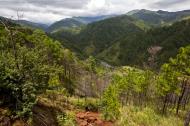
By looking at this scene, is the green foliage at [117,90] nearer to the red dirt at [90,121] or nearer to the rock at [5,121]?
the red dirt at [90,121]

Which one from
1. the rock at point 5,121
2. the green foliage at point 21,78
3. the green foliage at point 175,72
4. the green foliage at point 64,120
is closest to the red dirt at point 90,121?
the green foliage at point 64,120

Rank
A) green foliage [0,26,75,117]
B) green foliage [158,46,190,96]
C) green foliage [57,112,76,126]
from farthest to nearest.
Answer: green foliage [158,46,190,96] < green foliage [57,112,76,126] < green foliage [0,26,75,117]

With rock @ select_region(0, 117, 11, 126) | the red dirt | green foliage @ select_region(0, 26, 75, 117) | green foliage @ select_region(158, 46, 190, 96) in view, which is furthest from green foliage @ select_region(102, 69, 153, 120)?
rock @ select_region(0, 117, 11, 126)

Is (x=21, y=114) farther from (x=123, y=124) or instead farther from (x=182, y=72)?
(x=182, y=72)

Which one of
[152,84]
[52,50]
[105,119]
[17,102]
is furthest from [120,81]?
[17,102]

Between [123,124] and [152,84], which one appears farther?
[152,84]

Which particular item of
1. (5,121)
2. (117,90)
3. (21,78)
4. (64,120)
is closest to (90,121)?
(64,120)

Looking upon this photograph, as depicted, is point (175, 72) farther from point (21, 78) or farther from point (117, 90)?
point (21, 78)

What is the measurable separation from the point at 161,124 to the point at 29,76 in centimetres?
1557

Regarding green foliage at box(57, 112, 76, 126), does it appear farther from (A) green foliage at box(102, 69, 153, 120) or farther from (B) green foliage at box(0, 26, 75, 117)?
(A) green foliage at box(102, 69, 153, 120)

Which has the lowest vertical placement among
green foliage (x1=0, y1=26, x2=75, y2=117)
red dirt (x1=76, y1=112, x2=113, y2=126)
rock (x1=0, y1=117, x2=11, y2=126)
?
red dirt (x1=76, y1=112, x2=113, y2=126)

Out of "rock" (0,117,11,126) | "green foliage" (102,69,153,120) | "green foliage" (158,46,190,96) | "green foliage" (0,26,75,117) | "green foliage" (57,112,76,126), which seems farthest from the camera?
"green foliage" (158,46,190,96)

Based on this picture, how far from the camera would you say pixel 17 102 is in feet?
68.6

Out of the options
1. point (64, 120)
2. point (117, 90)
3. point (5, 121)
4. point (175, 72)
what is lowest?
point (117, 90)
